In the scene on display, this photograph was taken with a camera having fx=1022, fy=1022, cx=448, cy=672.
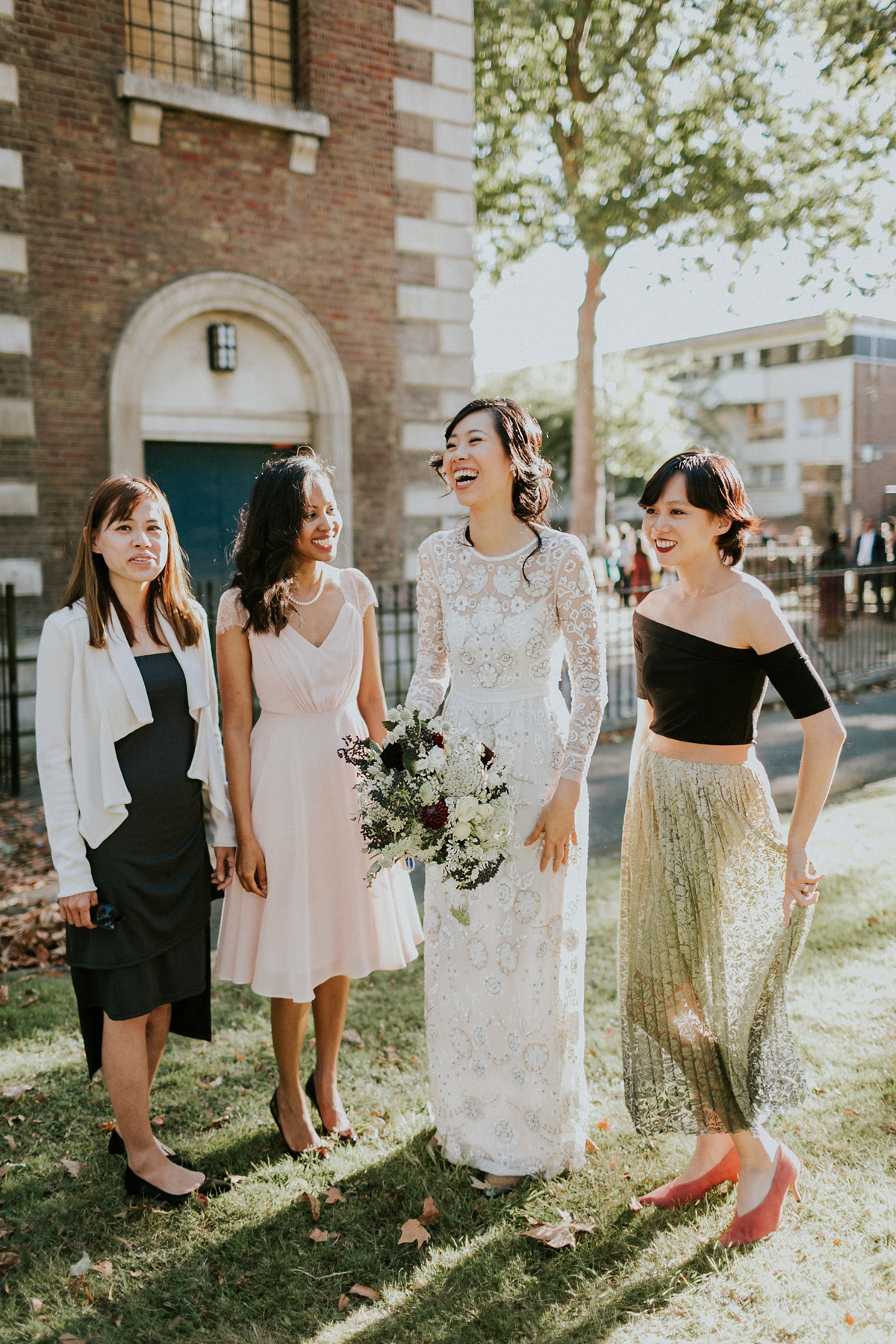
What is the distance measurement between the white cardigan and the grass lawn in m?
1.16

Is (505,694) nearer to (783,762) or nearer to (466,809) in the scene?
(466,809)

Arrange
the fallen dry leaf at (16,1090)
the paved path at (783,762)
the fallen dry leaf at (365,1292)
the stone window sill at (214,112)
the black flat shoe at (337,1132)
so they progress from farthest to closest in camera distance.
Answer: the stone window sill at (214,112)
the paved path at (783,762)
the fallen dry leaf at (16,1090)
the black flat shoe at (337,1132)
the fallen dry leaf at (365,1292)

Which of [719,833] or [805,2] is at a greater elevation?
[805,2]

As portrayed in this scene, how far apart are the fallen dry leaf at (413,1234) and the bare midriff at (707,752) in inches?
66.6

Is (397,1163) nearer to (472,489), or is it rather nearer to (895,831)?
(472,489)

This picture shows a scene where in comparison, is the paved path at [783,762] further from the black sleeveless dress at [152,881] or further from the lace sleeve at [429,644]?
the black sleeveless dress at [152,881]

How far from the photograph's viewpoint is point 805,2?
14.8m

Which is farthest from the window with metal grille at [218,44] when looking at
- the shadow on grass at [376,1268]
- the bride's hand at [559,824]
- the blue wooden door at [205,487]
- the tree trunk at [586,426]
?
the tree trunk at [586,426]

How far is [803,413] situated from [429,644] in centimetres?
5272

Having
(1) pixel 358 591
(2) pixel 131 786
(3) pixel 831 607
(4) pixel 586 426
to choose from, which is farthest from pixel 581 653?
(4) pixel 586 426

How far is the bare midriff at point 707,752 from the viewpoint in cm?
316

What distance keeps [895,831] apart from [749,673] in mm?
5025

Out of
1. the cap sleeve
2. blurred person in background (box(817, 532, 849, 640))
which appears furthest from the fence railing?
the cap sleeve

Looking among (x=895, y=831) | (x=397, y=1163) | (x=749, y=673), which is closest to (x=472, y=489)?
(x=749, y=673)
